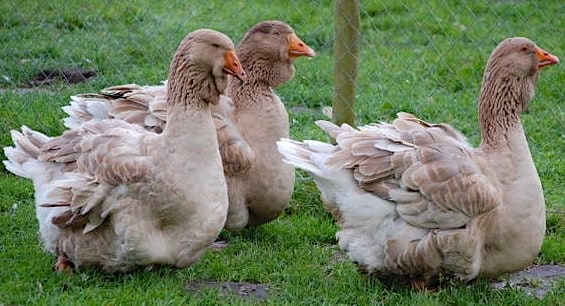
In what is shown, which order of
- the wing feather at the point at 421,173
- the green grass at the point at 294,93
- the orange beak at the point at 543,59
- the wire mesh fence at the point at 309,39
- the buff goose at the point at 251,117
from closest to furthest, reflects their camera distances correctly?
the wing feather at the point at 421,173
the green grass at the point at 294,93
the orange beak at the point at 543,59
the buff goose at the point at 251,117
the wire mesh fence at the point at 309,39

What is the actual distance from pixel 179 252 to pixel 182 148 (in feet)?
1.87

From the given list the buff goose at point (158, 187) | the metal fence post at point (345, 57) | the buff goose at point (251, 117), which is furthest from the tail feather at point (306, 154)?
the metal fence post at point (345, 57)

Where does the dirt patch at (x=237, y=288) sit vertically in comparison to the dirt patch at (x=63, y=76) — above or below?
above

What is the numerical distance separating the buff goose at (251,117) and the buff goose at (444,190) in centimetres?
69

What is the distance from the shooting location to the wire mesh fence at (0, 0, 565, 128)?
10.0m

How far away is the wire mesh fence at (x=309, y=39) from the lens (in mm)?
10016

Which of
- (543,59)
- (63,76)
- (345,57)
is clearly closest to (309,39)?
(63,76)

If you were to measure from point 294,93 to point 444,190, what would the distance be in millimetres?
4653

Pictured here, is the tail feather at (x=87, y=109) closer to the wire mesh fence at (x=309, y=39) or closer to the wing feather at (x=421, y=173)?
the wing feather at (x=421, y=173)

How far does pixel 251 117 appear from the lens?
6.56m

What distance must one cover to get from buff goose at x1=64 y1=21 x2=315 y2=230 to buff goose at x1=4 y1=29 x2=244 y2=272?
→ 84 cm

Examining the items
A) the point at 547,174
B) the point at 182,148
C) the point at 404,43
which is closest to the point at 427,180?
the point at 182,148

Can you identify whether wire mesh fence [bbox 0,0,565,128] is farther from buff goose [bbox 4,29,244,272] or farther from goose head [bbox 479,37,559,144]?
buff goose [bbox 4,29,244,272]

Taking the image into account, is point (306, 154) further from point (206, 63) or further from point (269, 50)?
point (269, 50)
